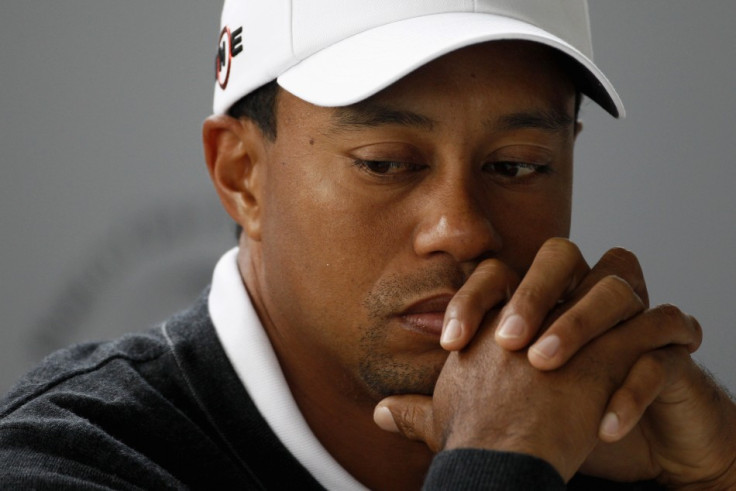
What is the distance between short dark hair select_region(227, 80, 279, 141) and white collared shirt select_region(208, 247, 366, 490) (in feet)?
0.91

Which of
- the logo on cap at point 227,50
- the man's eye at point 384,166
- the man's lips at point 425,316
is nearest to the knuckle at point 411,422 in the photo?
the man's lips at point 425,316

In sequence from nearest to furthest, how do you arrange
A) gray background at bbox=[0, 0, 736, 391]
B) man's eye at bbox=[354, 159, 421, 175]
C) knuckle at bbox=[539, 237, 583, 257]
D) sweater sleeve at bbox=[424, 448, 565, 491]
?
1. sweater sleeve at bbox=[424, 448, 565, 491]
2. knuckle at bbox=[539, 237, 583, 257]
3. man's eye at bbox=[354, 159, 421, 175]
4. gray background at bbox=[0, 0, 736, 391]

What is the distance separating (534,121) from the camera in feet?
4.63

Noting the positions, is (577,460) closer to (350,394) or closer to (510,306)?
(510,306)

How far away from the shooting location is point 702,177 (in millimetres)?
2877

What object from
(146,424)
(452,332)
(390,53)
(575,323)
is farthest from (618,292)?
(146,424)

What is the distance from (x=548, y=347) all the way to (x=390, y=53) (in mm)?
465

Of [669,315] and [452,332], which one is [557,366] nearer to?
[452,332]

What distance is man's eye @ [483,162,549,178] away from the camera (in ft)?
4.61

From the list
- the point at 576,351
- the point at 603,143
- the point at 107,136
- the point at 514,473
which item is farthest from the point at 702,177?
the point at 514,473

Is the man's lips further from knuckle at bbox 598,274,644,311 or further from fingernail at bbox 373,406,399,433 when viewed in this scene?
knuckle at bbox 598,274,644,311

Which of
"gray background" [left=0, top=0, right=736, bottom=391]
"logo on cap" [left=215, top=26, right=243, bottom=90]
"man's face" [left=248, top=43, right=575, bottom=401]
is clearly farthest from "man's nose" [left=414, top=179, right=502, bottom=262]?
"gray background" [left=0, top=0, right=736, bottom=391]

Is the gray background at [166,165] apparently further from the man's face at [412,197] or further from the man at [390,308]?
the man's face at [412,197]

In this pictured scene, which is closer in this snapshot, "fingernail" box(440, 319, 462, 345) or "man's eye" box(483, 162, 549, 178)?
"fingernail" box(440, 319, 462, 345)
